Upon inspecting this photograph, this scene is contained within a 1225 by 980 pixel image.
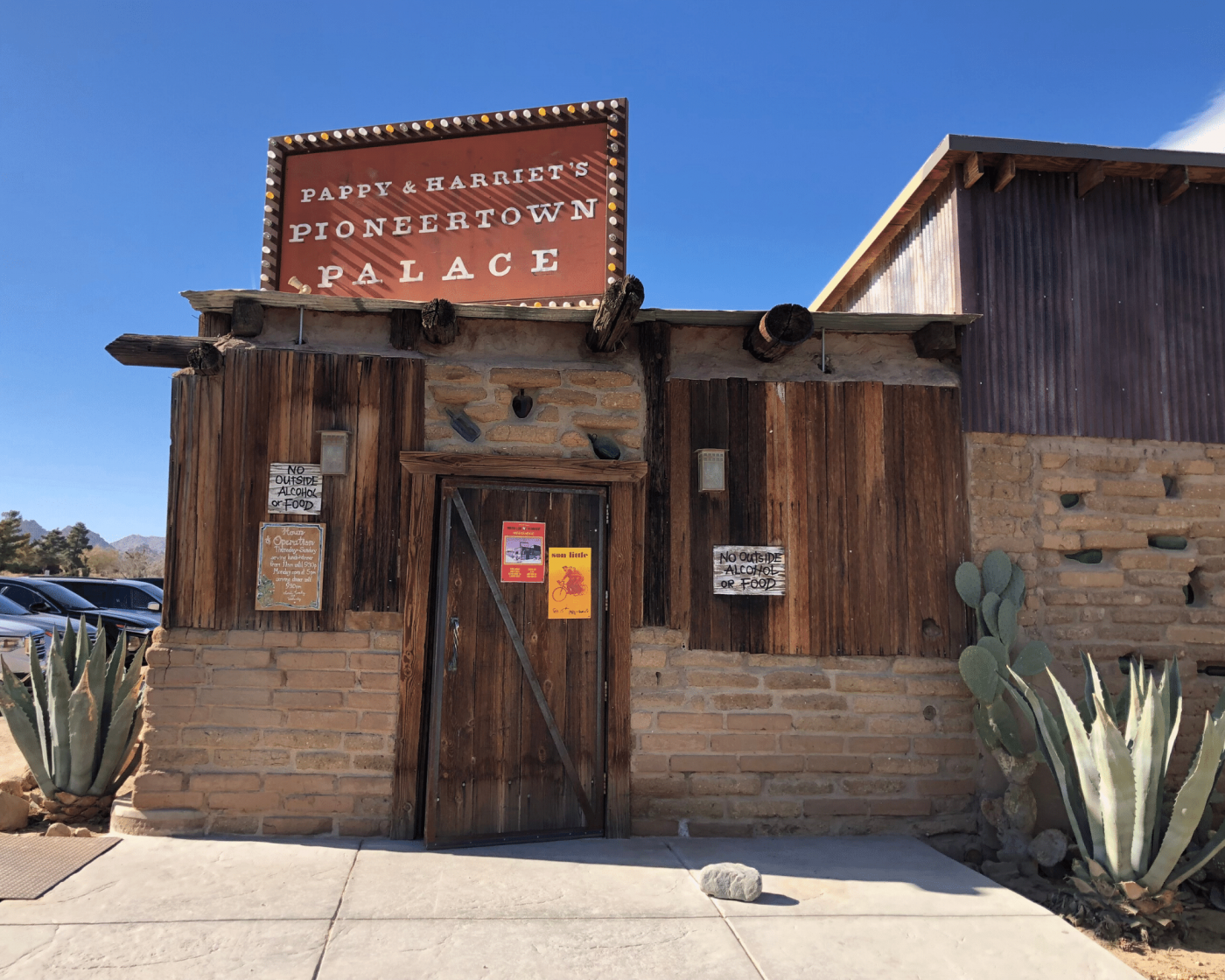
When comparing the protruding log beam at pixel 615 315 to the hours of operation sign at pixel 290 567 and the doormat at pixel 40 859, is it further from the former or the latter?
the doormat at pixel 40 859

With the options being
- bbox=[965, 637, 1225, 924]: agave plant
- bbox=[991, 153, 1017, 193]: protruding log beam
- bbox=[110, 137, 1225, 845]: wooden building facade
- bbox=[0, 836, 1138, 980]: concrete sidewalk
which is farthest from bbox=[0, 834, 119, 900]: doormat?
bbox=[991, 153, 1017, 193]: protruding log beam

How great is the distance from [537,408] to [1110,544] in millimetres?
3769

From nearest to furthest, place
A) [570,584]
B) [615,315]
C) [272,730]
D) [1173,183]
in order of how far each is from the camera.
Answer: [615,315] → [272,730] → [570,584] → [1173,183]

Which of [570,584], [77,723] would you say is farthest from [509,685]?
[77,723]

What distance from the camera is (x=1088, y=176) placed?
5.51 metres

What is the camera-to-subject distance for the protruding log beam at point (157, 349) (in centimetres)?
491

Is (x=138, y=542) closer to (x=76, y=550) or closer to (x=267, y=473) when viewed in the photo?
(x=76, y=550)

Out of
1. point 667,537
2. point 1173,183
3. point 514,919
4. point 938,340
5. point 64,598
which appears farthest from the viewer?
point 64,598

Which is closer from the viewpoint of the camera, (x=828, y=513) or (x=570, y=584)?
(x=570, y=584)

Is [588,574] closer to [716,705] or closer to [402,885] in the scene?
[716,705]

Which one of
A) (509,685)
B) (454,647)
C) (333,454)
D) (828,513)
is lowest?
(509,685)

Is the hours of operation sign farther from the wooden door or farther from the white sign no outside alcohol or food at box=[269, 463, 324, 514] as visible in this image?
the wooden door

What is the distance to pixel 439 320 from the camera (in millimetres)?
4805

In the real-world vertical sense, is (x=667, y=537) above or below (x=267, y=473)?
A: below
